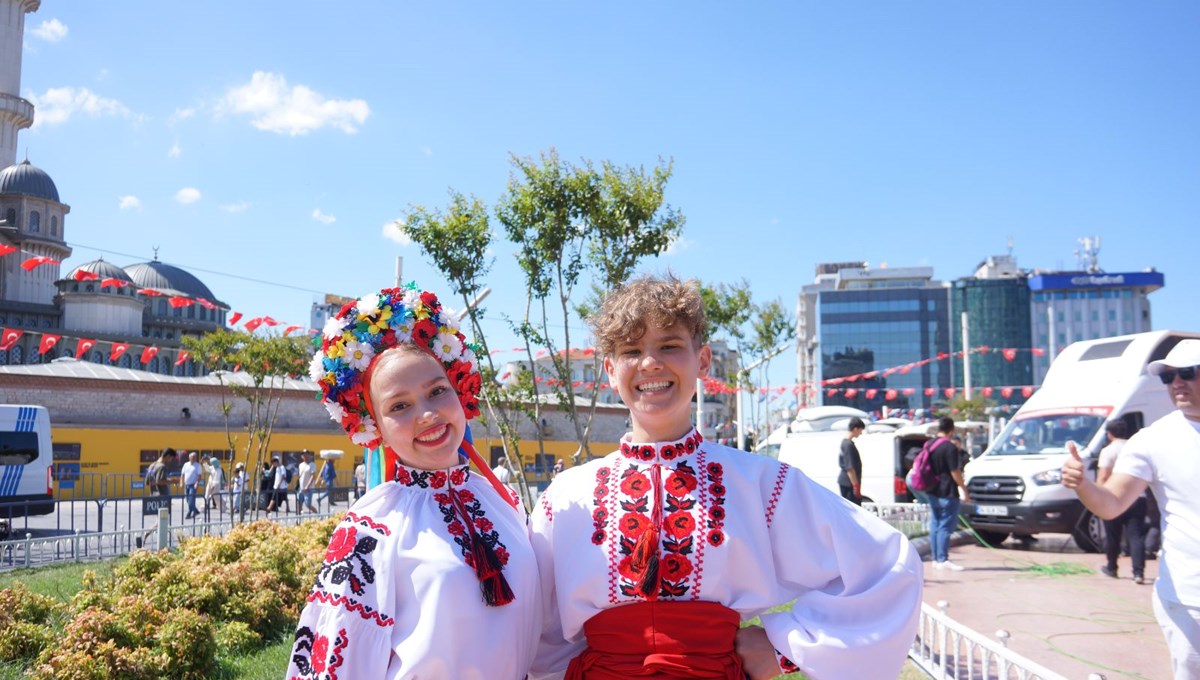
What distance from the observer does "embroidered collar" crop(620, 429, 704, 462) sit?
8.54 feet

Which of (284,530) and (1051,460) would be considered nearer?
(284,530)

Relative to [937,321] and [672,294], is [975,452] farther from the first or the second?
[937,321]

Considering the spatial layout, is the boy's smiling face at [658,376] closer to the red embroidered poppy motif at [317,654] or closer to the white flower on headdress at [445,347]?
the white flower on headdress at [445,347]

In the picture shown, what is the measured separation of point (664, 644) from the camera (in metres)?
2.30

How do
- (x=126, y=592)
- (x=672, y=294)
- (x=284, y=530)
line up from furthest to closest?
(x=284, y=530) < (x=126, y=592) < (x=672, y=294)

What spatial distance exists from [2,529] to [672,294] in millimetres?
15005

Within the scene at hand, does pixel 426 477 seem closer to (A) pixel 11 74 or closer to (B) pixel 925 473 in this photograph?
(B) pixel 925 473

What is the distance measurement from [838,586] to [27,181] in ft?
219

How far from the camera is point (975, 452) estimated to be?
107ft

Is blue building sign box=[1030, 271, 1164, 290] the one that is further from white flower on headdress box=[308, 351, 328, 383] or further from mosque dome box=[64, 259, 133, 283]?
white flower on headdress box=[308, 351, 328, 383]

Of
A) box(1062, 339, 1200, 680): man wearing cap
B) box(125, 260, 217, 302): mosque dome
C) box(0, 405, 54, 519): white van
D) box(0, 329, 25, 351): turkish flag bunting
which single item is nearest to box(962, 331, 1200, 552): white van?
box(1062, 339, 1200, 680): man wearing cap

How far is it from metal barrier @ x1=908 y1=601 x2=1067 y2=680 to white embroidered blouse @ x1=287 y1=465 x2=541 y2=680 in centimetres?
240

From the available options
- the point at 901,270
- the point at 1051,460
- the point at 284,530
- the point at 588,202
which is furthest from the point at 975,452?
the point at 901,270

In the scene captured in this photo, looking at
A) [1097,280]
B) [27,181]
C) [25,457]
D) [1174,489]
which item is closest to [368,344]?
[1174,489]
